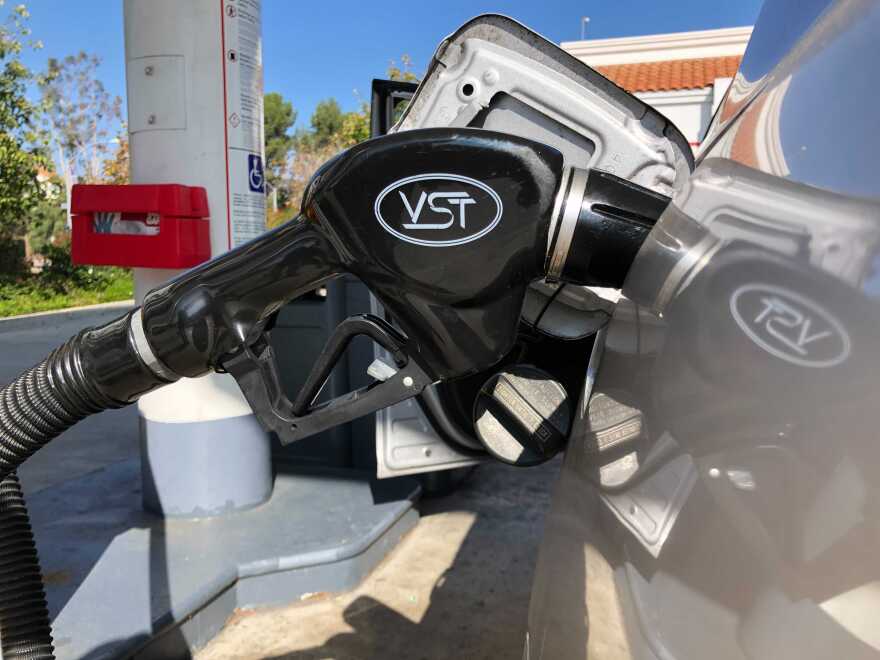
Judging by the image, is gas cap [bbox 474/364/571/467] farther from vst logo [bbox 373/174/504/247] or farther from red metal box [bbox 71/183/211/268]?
red metal box [bbox 71/183/211/268]

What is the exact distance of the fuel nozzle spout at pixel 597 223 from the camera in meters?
0.95

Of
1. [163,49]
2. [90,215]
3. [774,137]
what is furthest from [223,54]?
[774,137]

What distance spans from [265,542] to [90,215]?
5.28 feet

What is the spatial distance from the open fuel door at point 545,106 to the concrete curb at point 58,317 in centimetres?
1128

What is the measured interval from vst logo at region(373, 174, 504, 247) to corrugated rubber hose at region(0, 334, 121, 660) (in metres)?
0.63

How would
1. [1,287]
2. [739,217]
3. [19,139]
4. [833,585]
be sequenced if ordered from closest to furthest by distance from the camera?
1. [833,585]
2. [739,217]
3. [19,139]
4. [1,287]

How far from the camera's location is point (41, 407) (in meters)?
1.27

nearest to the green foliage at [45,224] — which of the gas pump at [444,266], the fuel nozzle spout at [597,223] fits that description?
the gas pump at [444,266]

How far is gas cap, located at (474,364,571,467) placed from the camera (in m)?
1.13

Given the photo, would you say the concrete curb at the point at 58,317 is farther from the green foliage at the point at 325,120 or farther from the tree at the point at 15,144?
the green foliage at the point at 325,120

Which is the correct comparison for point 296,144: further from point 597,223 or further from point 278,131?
point 597,223

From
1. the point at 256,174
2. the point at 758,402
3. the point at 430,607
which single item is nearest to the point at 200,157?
the point at 256,174

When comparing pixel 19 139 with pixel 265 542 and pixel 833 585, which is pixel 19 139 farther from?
pixel 833 585

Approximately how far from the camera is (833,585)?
0.56m
